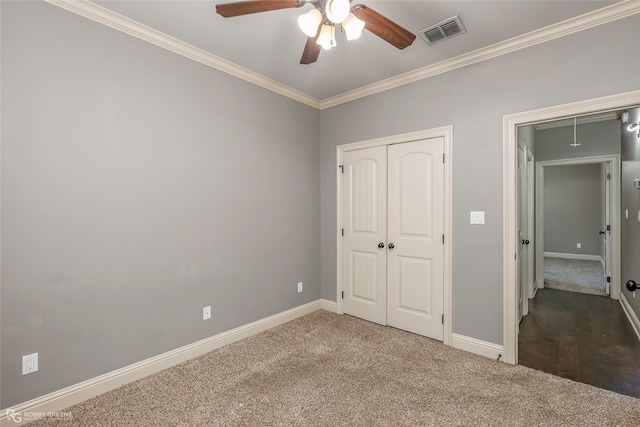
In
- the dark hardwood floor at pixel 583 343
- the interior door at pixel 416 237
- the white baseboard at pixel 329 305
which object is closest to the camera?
the dark hardwood floor at pixel 583 343

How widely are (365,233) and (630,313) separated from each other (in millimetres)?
3353

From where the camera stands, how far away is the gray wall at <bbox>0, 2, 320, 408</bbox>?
5.99ft

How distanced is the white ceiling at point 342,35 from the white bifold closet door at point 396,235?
87cm

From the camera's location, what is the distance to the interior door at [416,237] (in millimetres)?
2977

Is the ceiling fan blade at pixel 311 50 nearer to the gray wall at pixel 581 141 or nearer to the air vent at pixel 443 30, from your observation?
the air vent at pixel 443 30

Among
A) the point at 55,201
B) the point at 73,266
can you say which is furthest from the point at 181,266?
the point at 55,201

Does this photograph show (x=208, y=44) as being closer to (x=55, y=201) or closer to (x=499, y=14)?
(x=55, y=201)

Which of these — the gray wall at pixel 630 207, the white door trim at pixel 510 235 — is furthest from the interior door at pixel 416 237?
the gray wall at pixel 630 207

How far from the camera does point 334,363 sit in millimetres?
2543

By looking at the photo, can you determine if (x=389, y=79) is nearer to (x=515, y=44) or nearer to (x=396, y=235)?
(x=515, y=44)

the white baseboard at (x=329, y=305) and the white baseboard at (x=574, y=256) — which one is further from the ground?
the white baseboard at (x=574, y=256)

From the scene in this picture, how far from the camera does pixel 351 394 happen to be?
2.12 m

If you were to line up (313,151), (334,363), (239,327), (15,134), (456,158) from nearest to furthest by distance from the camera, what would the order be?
1. (15,134)
2. (334,363)
3. (456,158)
4. (239,327)
5. (313,151)

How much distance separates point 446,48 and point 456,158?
98 cm
